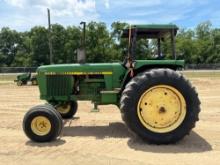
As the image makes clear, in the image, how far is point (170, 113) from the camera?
9.52m

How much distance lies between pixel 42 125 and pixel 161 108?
2461mm

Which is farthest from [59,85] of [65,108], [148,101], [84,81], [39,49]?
[39,49]

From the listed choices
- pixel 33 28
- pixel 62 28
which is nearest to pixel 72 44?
pixel 62 28

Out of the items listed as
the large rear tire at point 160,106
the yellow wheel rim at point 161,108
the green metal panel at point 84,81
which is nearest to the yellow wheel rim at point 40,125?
the green metal panel at point 84,81

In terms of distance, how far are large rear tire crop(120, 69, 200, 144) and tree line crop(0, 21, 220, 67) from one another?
38440 millimetres

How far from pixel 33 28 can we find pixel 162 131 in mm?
83884

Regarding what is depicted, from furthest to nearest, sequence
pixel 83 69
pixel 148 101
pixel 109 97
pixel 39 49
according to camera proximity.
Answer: pixel 39 49
pixel 83 69
pixel 109 97
pixel 148 101

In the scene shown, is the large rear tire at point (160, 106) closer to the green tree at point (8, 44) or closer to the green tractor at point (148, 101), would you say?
the green tractor at point (148, 101)

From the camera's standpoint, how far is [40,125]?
31.8 feet

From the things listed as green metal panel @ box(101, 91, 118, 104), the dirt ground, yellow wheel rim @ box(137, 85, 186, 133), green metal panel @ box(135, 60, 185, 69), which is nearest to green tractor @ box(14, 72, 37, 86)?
the dirt ground

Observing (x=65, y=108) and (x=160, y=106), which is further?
(x=65, y=108)

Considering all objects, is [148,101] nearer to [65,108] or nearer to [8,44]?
[65,108]

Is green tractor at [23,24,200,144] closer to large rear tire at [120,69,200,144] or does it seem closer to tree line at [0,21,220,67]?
large rear tire at [120,69,200,144]

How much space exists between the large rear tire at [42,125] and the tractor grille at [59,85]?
1367 mm
